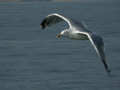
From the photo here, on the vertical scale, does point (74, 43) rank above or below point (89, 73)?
below

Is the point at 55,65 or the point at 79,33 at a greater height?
the point at 79,33

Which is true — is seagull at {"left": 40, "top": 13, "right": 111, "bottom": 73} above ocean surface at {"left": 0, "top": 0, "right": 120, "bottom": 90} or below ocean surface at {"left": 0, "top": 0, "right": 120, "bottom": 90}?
above

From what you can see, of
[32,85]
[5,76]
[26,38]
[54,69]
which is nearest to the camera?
[32,85]

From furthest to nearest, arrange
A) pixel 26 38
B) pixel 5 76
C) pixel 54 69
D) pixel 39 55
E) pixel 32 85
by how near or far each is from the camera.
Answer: pixel 26 38 < pixel 39 55 < pixel 54 69 < pixel 5 76 < pixel 32 85

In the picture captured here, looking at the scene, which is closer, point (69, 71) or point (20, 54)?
point (69, 71)

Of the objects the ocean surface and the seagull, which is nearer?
the seagull

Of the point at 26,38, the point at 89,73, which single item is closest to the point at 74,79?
the point at 89,73

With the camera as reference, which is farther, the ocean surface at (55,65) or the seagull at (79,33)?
the ocean surface at (55,65)

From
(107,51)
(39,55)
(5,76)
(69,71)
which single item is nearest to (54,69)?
(69,71)

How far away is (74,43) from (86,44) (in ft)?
3.51

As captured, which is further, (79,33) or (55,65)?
(55,65)

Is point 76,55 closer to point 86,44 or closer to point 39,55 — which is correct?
point 39,55

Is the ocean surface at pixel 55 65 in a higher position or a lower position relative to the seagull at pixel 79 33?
lower

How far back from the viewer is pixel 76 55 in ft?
105
